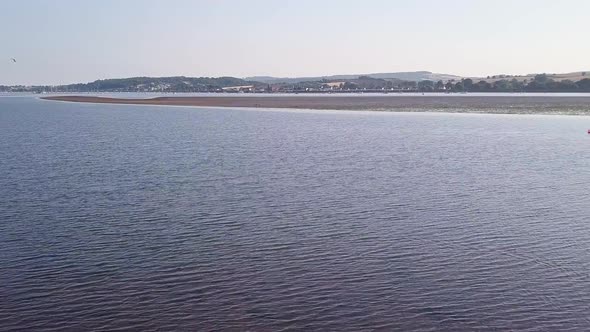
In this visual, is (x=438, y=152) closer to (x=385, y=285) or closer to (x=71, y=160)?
(x=71, y=160)

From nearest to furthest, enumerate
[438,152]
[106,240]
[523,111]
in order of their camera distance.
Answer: [106,240] → [438,152] → [523,111]

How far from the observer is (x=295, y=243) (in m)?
20.7

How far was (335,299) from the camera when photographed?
52.1ft

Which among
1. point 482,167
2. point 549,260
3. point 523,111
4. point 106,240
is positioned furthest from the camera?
point 523,111

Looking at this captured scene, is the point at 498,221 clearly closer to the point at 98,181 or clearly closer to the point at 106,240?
the point at 106,240

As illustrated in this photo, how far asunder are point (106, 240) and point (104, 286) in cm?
448

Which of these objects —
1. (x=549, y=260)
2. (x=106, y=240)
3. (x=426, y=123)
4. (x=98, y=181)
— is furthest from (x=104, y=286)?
(x=426, y=123)

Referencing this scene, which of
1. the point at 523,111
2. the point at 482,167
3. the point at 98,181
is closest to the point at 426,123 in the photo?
the point at 523,111

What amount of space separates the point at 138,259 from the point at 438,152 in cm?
3002

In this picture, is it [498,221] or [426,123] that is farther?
[426,123]

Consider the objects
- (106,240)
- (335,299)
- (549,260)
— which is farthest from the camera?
(106,240)

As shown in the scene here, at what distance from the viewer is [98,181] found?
32281 mm

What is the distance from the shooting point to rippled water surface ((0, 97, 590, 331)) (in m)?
15.1

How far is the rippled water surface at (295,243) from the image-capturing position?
49.6ft
